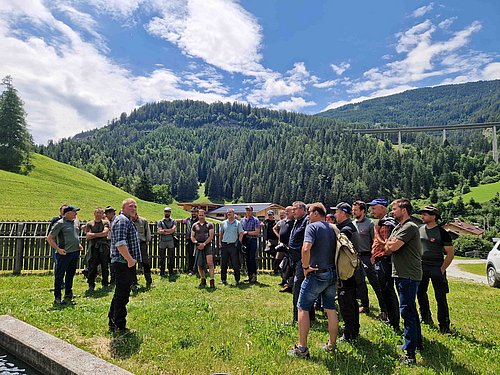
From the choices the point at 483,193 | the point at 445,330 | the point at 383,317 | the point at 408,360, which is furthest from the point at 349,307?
the point at 483,193

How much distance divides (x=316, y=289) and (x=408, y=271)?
4.10ft

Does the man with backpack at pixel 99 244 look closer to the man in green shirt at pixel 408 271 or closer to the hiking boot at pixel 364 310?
the hiking boot at pixel 364 310

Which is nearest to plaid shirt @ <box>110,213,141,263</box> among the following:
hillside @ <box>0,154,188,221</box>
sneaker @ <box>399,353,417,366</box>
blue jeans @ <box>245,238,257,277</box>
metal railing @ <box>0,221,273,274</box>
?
sneaker @ <box>399,353,417,366</box>

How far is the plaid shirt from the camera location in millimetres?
5570

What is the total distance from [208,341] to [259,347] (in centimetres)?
77

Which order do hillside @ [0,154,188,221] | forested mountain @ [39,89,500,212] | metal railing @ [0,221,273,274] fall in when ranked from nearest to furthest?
1. metal railing @ [0,221,273,274]
2. hillside @ [0,154,188,221]
3. forested mountain @ [39,89,500,212]

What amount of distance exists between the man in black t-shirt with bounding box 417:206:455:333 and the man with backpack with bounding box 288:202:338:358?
7.53 ft

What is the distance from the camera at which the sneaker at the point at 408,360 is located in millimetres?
4488

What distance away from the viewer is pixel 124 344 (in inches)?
202

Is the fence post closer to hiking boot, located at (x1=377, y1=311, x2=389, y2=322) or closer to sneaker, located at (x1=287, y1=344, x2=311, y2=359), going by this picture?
sneaker, located at (x1=287, y1=344, x2=311, y2=359)

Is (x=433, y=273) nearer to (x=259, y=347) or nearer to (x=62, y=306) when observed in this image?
(x=259, y=347)

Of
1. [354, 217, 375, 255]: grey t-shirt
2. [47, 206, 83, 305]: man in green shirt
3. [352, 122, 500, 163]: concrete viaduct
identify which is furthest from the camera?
[352, 122, 500, 163]: concrete viaduct

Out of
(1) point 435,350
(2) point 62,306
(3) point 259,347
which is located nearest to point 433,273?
(1) point 435,350

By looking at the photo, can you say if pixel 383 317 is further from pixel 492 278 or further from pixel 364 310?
pixel 492 278
